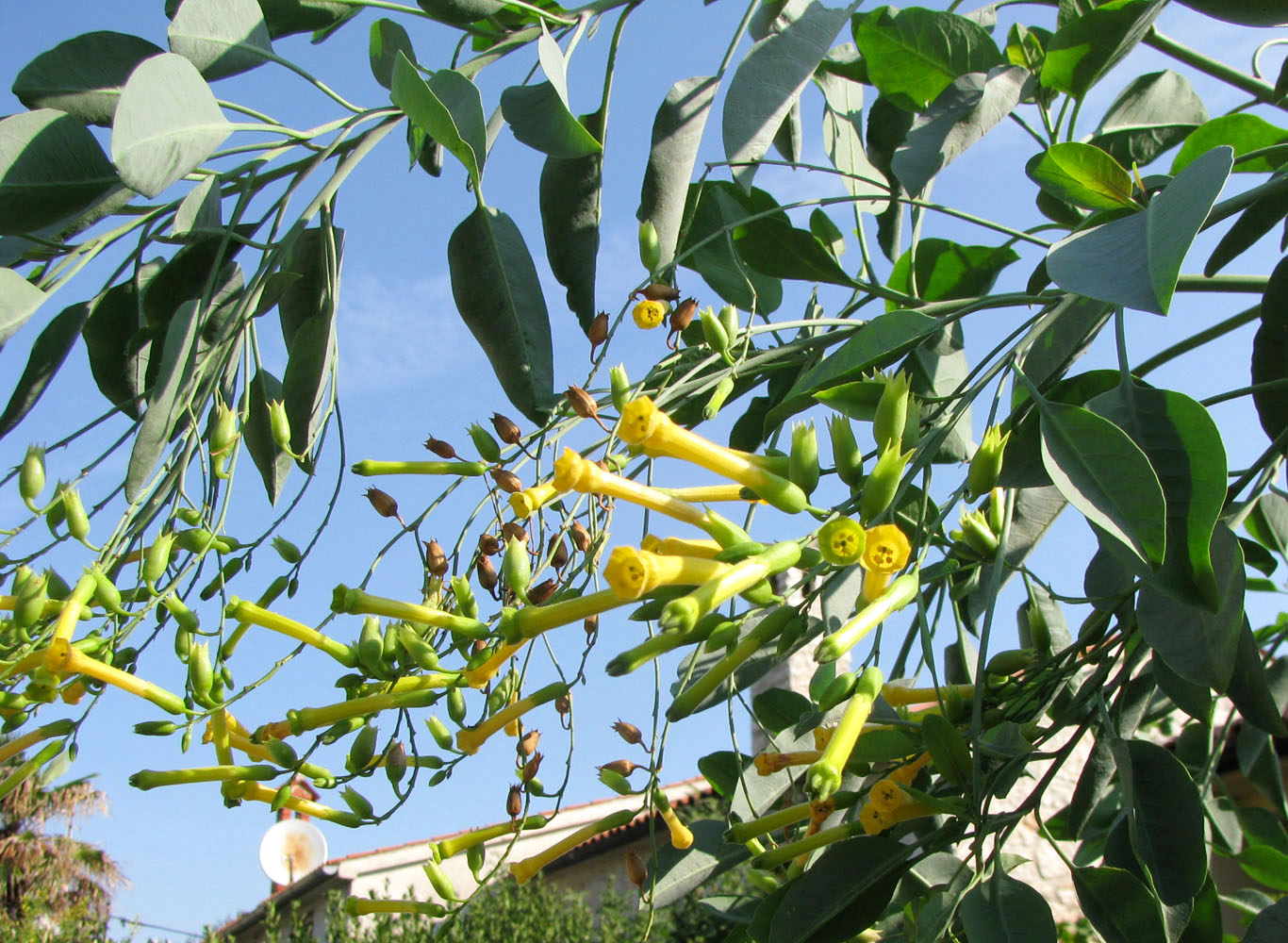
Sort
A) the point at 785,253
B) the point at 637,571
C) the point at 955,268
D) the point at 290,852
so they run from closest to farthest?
the point at 637,571, the point at 785,253, the point at 955,268, the point at 290,852

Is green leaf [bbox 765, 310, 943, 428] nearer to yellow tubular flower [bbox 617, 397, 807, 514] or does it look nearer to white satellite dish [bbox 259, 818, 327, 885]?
yellow tubular flower [bbox 617, 397, 807, 514]

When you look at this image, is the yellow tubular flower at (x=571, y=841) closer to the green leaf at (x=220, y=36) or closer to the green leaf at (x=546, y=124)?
the green leaf at (x=546, y=124)

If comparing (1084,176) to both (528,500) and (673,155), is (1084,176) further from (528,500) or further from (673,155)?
(528,500)

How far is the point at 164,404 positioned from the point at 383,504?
0.25 m

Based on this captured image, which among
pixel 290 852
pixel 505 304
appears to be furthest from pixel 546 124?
pixel 290 852

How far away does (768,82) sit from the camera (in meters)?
1.25

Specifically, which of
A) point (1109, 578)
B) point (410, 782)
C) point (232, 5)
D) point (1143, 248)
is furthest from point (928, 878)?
point (232, 5)

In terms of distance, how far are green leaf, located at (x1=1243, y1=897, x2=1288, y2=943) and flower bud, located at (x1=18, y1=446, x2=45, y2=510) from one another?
1.32m

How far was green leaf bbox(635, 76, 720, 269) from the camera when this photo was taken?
132cm

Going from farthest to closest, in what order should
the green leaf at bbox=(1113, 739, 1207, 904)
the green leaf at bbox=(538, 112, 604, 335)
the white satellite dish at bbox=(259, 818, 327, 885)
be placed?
the white satellite dish at bbox=(259, 818, 327, 885) → the green leaf at bbox=(538, 112, 604, 335) → the green leaf at bbox=(1113, 739, 1207, 904)

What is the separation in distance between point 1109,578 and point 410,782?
838 millimetres

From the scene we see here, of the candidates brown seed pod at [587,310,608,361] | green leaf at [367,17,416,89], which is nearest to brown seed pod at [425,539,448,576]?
brown seed pod at [587,310,608,361]

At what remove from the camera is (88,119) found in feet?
4.13

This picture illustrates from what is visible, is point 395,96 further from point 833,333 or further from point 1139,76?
point 1139,76
